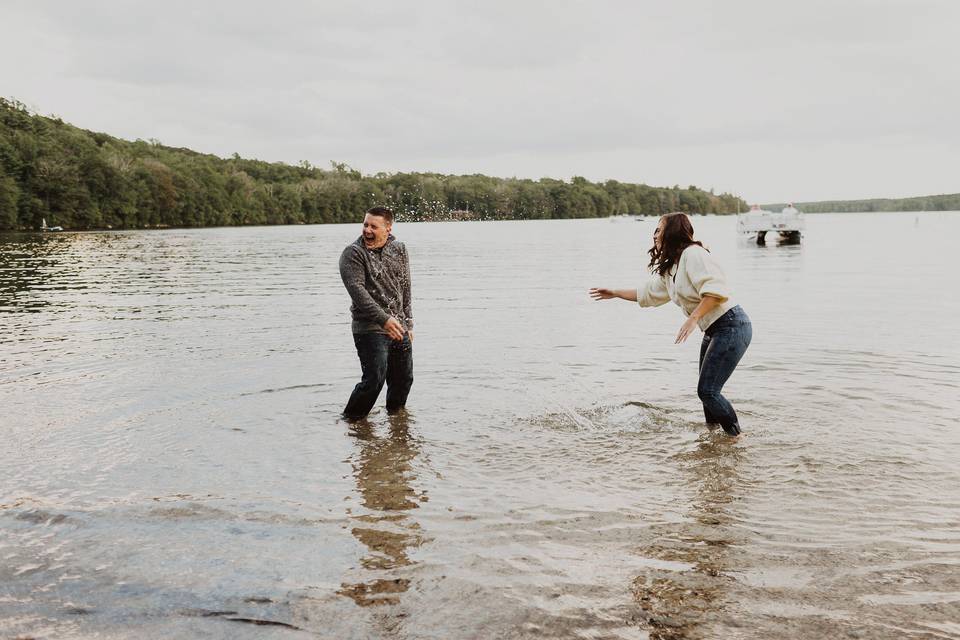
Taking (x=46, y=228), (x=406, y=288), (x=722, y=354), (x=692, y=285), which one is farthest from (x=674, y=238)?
(x=46, y=228)

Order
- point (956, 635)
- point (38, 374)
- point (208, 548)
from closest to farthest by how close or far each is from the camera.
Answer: point (956, 635)
point (208, 548)
point (38, 374)

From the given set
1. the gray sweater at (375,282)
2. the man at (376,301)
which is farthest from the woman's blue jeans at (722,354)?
the gray sweater at (375,282)

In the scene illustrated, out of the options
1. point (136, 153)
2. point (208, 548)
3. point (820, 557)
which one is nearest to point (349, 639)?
point (208, 548)

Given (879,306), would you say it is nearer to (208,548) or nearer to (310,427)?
(310,427)

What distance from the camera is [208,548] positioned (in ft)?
17.2

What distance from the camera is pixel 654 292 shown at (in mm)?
7707

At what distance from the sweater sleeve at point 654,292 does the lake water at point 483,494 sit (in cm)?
148

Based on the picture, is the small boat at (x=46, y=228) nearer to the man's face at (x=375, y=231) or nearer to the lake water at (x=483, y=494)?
the lake water at (x=483, y=494)

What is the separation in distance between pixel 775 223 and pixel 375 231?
61.8 meters

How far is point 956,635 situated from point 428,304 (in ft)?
63.0

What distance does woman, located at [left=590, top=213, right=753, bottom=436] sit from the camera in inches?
274

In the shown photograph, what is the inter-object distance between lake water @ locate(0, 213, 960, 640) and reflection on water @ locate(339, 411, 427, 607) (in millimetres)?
28

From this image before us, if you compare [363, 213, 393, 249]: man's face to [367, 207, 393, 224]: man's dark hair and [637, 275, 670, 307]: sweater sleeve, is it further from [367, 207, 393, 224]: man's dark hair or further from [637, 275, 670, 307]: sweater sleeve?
[637, 275, 670, 307]: sweater sleeve

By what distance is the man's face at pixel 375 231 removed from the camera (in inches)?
319
